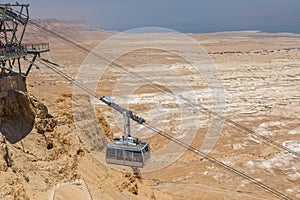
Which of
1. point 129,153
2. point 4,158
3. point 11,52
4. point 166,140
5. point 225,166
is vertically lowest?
point 166,140

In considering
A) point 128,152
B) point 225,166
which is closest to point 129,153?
point 128,152

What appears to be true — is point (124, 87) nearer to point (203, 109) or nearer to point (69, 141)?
point (203, 109)

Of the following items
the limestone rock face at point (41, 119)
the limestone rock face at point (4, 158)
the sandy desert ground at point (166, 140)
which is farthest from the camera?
the limestone rock face at point (41, 119)

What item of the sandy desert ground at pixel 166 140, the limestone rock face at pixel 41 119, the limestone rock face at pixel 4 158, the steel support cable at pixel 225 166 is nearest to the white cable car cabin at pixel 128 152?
the sandy desert ground at pixel 166 140

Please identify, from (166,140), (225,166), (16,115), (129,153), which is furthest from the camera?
(166,140)

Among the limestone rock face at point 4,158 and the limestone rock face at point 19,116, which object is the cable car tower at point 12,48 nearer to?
the limestone rock face at point 19,116

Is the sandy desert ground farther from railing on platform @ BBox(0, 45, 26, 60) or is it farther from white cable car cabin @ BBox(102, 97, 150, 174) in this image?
railing on platform @ BBox(0, 45, 26, 60)

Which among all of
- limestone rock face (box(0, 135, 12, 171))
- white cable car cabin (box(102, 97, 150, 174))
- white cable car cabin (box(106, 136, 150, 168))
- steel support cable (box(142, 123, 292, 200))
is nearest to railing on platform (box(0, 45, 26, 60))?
limestone rock face (box(0, 135, 12, 171))

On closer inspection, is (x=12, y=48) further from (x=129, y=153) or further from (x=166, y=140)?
(x=166, y=140)
